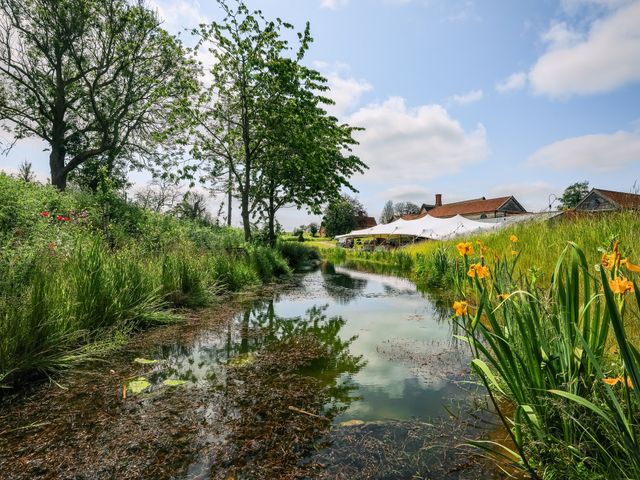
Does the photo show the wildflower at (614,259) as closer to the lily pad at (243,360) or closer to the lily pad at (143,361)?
the lily pad at (243,360)

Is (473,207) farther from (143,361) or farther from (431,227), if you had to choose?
(143,361)

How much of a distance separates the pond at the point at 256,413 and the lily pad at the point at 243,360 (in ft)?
0.04

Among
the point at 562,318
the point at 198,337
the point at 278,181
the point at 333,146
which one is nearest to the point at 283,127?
the point at 278,181

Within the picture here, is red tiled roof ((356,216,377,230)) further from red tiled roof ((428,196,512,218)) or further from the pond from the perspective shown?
the pond

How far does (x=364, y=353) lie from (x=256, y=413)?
1744 millimetres

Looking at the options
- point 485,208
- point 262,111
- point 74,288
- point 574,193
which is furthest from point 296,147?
point 574,193

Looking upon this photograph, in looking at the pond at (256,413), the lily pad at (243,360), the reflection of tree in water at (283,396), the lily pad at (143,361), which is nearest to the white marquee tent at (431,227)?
the reflection of tree in water at (283,396)

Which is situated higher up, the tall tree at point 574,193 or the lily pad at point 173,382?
the tall tree at point 574,193

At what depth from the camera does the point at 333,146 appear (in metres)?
16.9

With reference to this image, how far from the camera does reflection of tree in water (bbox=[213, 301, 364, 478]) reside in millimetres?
1899

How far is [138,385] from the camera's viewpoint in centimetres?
279

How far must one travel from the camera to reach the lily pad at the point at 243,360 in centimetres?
339

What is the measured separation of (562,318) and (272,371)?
8.07ft

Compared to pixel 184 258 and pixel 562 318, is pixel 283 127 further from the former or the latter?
pixel 562 318
